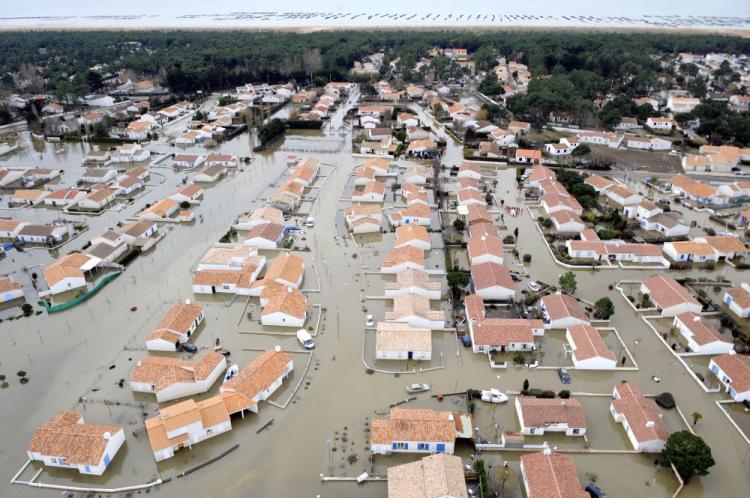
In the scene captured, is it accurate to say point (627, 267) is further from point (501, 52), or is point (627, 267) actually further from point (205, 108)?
point (501, 52)

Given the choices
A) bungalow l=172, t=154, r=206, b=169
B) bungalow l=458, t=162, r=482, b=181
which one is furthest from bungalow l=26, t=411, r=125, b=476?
bungalow l=458, t=162, r=482, b=181

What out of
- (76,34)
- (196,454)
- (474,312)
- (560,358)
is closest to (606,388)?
(560,358)

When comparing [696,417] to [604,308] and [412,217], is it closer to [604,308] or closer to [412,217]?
[604,308]

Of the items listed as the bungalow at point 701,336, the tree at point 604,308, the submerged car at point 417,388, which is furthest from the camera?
the tree at point 604,308

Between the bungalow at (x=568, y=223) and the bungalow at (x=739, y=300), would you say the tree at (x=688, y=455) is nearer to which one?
the bungalow at (x=739, y=300)

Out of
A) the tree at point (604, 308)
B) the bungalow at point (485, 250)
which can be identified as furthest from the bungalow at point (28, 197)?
the tree at point (604, 308)
